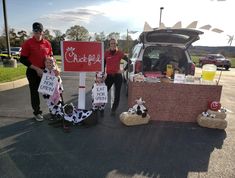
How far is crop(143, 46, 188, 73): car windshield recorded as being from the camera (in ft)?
20.8

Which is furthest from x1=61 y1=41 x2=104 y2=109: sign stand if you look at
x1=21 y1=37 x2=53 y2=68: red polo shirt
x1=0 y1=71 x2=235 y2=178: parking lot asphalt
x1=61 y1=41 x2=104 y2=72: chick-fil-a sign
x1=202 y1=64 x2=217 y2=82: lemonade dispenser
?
x1=202 y1=64 x2=217 y2=82: lemonade dispenser

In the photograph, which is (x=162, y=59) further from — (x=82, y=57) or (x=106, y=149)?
(x=106, y=149)

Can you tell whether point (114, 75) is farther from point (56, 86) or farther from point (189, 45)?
point (189, 45)

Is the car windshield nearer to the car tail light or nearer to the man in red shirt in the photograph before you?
the car tail light

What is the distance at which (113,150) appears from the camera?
11.9 ft

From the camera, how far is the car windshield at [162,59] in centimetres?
634

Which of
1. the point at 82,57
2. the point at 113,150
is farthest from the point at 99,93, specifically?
the point at 113,150

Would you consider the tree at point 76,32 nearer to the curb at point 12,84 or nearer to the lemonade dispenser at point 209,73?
the curb at point 12,84

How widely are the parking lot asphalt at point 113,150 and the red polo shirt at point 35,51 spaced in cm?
127

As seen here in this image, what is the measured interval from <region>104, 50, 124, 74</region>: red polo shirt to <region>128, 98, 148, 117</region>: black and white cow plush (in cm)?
92

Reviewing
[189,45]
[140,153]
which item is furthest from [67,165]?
[189,45]

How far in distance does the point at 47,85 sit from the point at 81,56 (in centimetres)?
87

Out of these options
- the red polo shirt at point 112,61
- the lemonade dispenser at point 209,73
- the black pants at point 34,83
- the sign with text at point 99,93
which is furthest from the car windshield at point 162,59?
the black pants at point 34,83

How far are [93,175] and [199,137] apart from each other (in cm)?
231
